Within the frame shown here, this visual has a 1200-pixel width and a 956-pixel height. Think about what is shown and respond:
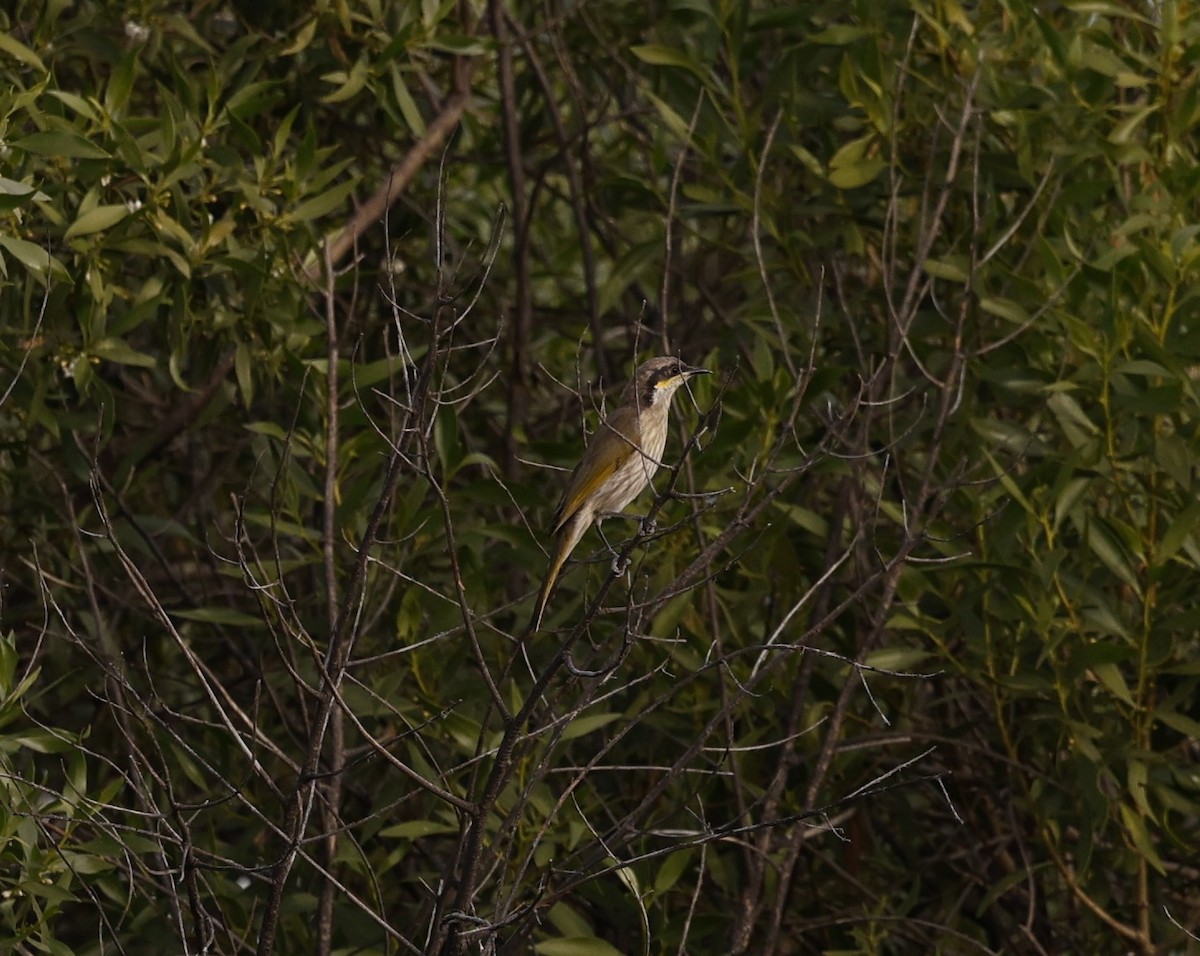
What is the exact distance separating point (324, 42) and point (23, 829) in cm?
309

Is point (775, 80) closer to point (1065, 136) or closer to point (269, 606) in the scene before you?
point (1065, 136)

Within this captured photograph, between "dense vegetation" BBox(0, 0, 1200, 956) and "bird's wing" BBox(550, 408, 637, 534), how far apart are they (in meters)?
0.09

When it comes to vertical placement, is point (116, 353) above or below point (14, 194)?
below

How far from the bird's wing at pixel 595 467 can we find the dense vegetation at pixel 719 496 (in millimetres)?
92

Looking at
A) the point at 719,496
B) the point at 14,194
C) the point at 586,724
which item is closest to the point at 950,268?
the point at 719,496

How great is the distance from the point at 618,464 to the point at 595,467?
15 cm

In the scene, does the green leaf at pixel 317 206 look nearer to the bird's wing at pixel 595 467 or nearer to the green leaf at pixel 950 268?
the bird's wing at pixel 595 467

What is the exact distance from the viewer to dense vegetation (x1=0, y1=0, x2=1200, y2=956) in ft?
16.9

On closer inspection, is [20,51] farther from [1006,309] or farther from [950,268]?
[1006,309]

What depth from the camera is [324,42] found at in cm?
657

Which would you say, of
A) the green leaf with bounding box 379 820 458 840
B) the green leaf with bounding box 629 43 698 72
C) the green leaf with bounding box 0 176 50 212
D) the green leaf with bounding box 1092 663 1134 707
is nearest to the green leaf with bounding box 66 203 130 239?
the green leaf with bounding box 0 176 50 212

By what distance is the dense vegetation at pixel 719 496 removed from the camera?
5.14 metres

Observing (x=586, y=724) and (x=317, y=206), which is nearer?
(x=586, y=724)

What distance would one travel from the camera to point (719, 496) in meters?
4.86
